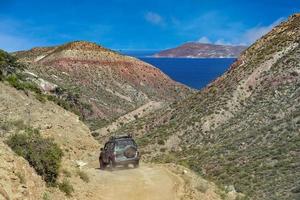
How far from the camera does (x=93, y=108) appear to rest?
3484 inches

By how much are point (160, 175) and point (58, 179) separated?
265 inches

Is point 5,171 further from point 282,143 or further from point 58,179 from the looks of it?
point 282,143

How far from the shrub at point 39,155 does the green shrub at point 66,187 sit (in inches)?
11.5

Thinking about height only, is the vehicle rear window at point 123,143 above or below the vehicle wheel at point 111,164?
above

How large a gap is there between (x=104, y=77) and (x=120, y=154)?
90426mm

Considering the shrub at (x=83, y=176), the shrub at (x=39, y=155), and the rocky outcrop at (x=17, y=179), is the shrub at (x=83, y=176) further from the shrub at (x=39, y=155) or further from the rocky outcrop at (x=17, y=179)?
the rocky outcrop at (x=17, y=179)

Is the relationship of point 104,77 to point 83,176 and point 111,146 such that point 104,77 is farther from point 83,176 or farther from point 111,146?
point 83,176

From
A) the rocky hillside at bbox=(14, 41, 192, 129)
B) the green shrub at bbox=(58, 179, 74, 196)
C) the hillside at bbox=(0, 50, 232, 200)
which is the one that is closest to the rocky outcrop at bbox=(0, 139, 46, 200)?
the hillside at bbox=(0, 50, 232, 200)

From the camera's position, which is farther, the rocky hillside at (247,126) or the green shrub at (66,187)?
the rocky hillside at (247,126)

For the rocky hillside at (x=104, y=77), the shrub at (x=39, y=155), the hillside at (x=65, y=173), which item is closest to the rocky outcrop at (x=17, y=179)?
the hillside at (x=65, y=173)

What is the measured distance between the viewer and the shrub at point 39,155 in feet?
57.6

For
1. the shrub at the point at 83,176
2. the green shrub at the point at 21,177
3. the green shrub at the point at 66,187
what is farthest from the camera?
the shrub at the point at 83,176

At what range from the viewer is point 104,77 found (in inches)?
4589

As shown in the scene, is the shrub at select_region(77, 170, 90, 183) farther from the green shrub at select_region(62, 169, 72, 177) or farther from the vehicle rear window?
the vehicle rear window
